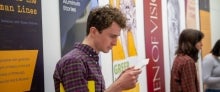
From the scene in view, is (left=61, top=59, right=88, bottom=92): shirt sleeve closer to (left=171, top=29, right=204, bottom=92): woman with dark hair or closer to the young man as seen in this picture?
the young man

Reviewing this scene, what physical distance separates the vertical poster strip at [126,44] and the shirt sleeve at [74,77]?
4.30 ft

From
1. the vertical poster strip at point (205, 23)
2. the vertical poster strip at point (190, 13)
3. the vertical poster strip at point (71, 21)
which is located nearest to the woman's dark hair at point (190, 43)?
the vertical poster strip at point (71, 21)

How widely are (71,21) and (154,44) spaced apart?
1.54 metres

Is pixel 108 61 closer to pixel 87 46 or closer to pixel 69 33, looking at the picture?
pixel 69 33

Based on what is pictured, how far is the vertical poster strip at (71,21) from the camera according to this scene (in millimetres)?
2521

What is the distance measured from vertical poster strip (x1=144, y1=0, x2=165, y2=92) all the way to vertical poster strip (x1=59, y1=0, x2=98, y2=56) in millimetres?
1153

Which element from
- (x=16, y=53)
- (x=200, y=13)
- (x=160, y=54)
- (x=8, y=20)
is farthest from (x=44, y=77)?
(x=200, y=13)

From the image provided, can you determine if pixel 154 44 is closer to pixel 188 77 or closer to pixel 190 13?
pixel 188 77

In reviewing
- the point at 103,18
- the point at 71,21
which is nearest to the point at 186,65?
the point at 71,21

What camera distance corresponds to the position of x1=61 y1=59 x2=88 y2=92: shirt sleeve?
5.87 feet

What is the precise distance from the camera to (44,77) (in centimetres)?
231

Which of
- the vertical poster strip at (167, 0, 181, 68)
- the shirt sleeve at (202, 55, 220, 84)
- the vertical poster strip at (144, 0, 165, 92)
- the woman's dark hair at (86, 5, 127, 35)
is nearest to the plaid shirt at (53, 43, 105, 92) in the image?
the woman's dark hair at (86, 5, 127, 35)

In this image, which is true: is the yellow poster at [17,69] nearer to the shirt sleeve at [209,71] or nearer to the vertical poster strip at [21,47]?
the vertical poster strip at [21,47]

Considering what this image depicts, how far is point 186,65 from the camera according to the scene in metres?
3.31
